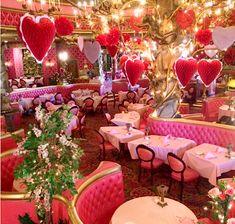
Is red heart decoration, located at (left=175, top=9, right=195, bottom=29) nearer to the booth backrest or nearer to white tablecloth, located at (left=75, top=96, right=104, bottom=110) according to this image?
the booth backrest

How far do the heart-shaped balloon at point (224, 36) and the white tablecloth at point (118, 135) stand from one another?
3167 mm

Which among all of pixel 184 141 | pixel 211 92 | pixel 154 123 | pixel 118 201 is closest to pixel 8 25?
pixel 154 123

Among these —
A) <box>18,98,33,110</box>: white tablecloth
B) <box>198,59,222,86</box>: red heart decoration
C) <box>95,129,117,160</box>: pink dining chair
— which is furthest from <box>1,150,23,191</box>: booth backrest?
<box>18,98,33,110</box>: white tablecloth

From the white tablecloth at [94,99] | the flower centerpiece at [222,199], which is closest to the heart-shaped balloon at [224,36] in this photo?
the flower centerpiece at [222,199]

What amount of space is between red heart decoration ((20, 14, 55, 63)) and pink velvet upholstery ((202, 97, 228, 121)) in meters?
7.58

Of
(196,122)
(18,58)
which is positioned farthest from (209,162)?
(18,58)

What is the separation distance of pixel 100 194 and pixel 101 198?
0.07m

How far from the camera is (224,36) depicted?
4.74m

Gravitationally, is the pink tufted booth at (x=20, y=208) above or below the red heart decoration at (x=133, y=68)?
below

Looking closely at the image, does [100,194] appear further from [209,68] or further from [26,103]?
[26,103]

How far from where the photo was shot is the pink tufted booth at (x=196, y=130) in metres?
6.36

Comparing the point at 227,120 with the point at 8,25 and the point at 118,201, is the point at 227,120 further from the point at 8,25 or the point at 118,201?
the point at 8,25

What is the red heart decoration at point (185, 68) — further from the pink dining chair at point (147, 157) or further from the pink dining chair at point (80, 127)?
the pink dining chair at point (80, 127)

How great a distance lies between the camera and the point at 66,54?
18.4 metres
